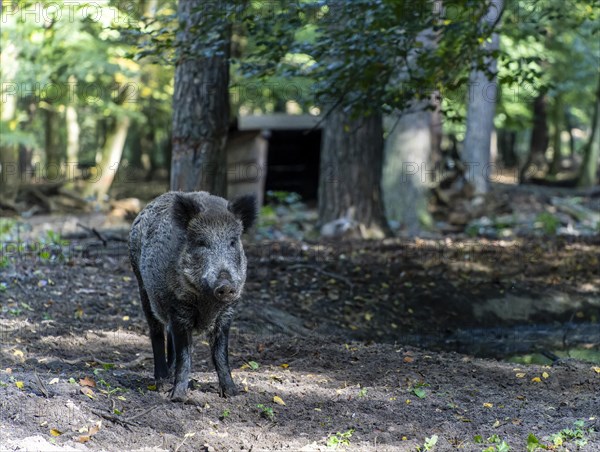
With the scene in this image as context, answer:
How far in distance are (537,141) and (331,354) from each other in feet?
80.6

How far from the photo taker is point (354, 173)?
1332cm

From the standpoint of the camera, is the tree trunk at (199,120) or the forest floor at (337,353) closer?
the forest floor at (337,353)

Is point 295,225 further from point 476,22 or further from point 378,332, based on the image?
point 476,22

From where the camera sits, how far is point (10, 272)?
950 centimetres

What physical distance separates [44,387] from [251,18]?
4.71 m

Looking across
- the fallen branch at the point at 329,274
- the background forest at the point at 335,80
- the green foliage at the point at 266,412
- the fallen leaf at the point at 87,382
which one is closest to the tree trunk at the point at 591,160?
the background forest at the point at 335,80

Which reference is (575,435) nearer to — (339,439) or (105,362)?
(339,439)

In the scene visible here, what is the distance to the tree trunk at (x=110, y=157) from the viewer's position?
2223 centimetres

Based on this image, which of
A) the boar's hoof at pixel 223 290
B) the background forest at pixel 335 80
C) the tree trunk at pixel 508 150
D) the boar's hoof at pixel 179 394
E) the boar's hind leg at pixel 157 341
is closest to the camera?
the boar's hoof at pixel 223 290

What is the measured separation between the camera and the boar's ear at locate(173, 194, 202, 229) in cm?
583

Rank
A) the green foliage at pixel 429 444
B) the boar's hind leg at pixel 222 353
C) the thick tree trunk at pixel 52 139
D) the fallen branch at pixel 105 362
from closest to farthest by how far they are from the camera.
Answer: the green foliage at pixel 429 444 → the boar's hind leg at pixel 222 353 → the fallen branch at pixel 105 362 → the thick tree trunk at pixel 52 139

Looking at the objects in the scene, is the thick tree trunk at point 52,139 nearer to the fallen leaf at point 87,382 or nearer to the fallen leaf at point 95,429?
the fallen leaf at point 87,382

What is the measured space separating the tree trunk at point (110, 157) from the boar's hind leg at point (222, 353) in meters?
16.6

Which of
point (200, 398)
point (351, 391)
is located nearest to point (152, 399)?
point (200, 398)
